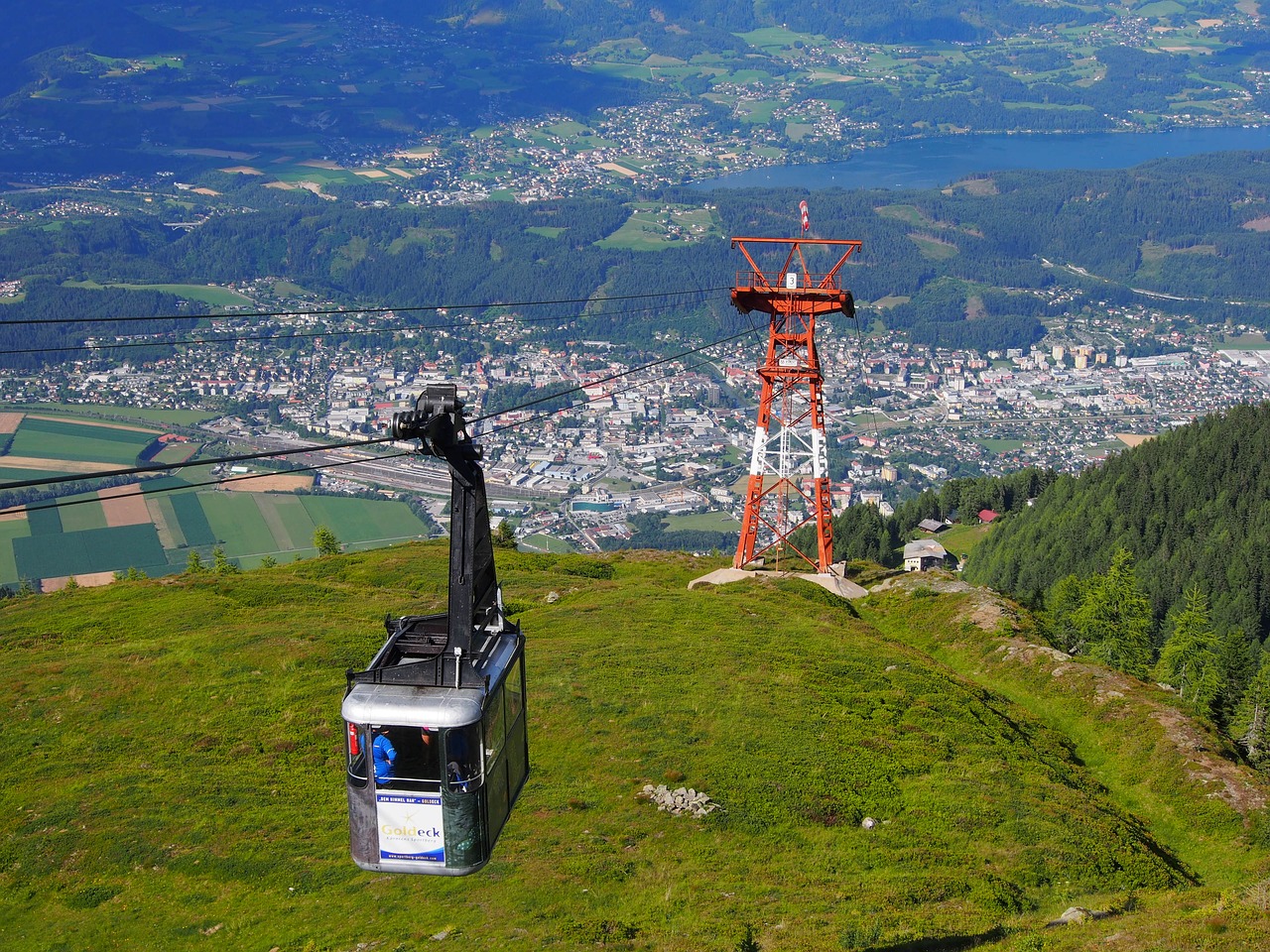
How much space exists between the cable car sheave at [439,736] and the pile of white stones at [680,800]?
5763mm

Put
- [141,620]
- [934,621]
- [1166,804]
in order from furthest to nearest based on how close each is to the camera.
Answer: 1. [934,621]
2. [141,620]
3. [1166,804]

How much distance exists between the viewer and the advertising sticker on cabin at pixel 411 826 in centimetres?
1310

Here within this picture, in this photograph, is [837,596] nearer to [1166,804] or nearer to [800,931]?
[1166,804]

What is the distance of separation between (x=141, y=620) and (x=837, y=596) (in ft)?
63.0

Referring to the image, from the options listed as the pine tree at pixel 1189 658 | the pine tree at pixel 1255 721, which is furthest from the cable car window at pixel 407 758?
the pine tree at pixel 1189 658

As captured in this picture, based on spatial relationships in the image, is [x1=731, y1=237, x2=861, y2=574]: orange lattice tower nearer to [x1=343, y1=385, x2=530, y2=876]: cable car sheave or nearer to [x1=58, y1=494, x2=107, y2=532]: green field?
[x1=343, y1=385, x2=530, y2=876]: cable car sheave

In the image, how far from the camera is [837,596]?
119ft

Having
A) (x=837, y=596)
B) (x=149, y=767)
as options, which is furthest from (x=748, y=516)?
(x=149, y=767)

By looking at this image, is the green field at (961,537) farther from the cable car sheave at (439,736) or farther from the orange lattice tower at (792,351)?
the cable car sheave at (439,736)

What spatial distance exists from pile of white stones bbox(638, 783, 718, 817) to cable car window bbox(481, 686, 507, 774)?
230 inches

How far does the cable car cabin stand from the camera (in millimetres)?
12977

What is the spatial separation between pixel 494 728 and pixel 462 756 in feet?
2.18

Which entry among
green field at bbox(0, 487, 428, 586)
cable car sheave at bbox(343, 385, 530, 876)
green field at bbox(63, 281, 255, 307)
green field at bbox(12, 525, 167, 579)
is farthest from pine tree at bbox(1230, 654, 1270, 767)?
green field at bbox(63, 281, 255, 307)

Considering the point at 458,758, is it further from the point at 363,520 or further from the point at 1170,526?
the point at 363,520
